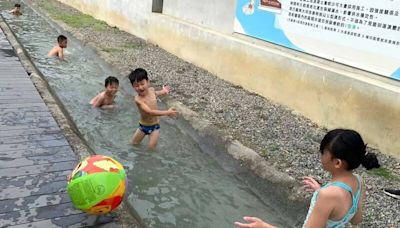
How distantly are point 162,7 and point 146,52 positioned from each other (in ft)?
6.50

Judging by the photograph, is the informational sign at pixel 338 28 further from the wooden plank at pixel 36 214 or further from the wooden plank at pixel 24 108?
the wooden plank at pixel 36 214

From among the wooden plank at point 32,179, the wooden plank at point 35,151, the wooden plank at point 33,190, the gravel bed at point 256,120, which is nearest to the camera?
the wooden plank at point 33,190

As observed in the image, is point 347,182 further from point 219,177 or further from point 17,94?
point 17,94

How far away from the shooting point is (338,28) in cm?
693

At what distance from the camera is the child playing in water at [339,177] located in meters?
2.32

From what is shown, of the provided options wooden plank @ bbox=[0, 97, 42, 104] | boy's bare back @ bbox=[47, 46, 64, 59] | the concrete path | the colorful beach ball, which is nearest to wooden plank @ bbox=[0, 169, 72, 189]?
the concrete path

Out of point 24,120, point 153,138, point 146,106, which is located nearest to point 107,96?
point 153,138

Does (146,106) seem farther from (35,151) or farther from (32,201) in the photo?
(32,201)

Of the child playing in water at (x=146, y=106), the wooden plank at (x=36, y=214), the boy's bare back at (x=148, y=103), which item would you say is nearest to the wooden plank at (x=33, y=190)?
the wooden plank at (x=36, y=214)

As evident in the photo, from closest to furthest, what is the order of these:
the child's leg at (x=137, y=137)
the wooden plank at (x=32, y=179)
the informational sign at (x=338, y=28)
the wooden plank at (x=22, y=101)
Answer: the wooden plank at (x=32, y=179) < the informational sign at (x=338, y=28) < the wooden plank at (x=22, y=101) < the child's leg at (x=137, y=137)

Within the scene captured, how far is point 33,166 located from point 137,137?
2.31 meters

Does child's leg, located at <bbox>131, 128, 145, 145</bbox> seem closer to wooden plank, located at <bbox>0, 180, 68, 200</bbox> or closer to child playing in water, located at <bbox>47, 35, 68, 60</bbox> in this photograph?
wooden plank, located at <bbox>0, 180, 68, 200</bbox>

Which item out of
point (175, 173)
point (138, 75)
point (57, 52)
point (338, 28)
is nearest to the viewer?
point (138, 75)

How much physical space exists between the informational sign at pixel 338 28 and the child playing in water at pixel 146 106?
297 centimetres
